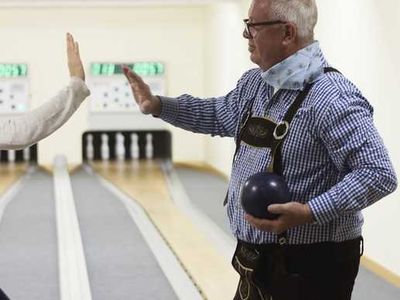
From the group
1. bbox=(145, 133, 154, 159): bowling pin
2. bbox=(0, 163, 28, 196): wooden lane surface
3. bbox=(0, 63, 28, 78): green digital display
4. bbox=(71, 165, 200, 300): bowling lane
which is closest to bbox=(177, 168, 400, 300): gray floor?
bbox=(71, 165, 200, 300): bowling lane

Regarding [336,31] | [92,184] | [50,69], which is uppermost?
[336,31]

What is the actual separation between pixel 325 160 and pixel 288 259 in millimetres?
238

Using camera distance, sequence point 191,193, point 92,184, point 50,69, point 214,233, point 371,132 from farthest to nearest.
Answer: point 50,69, point 92,184, point 191,193, point 214,233, point 371,132

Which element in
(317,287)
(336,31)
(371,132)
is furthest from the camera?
(336,31)

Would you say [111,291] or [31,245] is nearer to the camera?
[111,291]

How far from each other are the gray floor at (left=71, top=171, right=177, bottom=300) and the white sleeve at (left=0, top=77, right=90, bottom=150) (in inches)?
73.5

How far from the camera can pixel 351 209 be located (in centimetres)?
171

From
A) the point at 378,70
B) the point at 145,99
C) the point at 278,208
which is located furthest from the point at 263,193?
the point at 378,70

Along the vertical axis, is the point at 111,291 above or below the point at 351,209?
below

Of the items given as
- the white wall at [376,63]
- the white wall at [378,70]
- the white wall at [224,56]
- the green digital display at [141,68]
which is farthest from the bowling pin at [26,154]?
the white wall at [378,70]

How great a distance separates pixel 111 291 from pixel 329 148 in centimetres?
253

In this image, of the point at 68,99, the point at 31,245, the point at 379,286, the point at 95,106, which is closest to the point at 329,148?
the point at 68,99

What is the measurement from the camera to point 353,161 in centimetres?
171

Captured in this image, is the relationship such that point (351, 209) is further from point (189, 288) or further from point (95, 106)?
point (95, 106)
